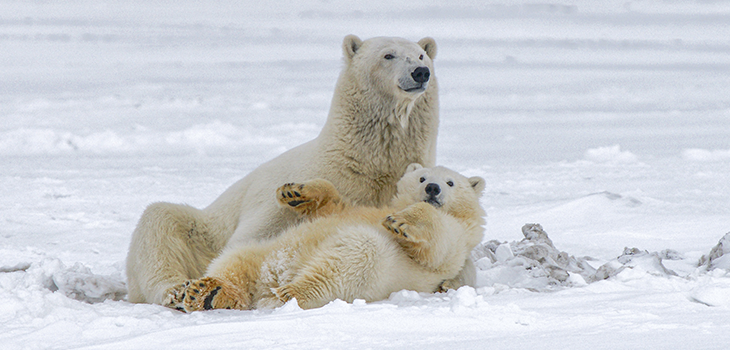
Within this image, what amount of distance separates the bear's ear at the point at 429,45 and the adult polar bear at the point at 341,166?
27 cm

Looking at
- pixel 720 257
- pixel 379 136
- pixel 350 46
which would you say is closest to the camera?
pixel 379 136

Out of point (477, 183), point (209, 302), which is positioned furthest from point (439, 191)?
point (209, 302)

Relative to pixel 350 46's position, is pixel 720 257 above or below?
below

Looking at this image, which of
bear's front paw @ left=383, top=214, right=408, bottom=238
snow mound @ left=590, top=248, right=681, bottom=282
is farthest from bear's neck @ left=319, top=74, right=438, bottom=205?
snow mound @ left=590, top=248, right=681, bottom=282

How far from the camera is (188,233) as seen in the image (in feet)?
15.7

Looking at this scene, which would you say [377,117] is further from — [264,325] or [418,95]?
[264,325]

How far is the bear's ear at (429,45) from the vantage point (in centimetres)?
528

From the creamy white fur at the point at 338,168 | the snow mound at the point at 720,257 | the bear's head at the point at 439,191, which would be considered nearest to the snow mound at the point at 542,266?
the snow mound at the point at 720,257

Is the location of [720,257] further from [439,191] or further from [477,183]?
[439,191]

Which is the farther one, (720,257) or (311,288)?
(720,257)

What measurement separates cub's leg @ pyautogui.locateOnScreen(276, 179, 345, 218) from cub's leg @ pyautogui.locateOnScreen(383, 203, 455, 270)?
582 millimetres

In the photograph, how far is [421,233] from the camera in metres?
3.75

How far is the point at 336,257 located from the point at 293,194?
2.12ft

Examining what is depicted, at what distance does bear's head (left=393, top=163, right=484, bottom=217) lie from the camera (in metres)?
4.34
